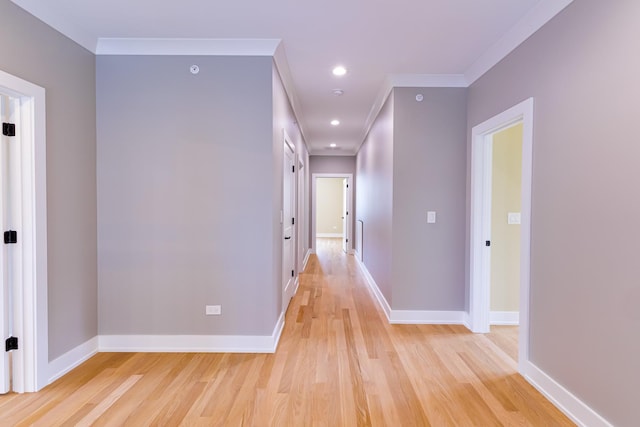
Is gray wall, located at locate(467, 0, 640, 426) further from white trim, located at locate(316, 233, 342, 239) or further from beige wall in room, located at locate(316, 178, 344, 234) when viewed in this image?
white trim, located at locate(316, 233, 342, 239)

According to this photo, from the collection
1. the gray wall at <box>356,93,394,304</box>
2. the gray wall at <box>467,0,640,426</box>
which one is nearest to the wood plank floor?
the gray wall at <box>467,0,640,426</box>

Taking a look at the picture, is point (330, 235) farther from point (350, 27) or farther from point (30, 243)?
point (30, 243)

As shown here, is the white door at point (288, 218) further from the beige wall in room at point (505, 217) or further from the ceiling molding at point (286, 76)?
the beige wall in room at point (505, 217)

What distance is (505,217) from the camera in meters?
3.43

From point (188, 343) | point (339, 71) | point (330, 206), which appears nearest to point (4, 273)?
point (188, 343)

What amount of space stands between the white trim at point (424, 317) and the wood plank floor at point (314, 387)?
0.24 meters

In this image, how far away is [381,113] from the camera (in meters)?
4.28

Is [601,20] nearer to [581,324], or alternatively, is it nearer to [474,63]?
[474,63]

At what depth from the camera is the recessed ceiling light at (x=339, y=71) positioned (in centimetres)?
323

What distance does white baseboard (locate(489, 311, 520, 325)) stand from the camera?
11.5 ft

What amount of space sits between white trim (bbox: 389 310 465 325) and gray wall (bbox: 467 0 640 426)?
1.15 meters

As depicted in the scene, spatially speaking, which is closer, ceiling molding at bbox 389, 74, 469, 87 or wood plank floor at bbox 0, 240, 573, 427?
wood plank floor at bbox 0, 240, 573, 427

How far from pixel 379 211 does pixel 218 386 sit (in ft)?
9.61

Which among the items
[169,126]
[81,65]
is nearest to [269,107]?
[169,126]
